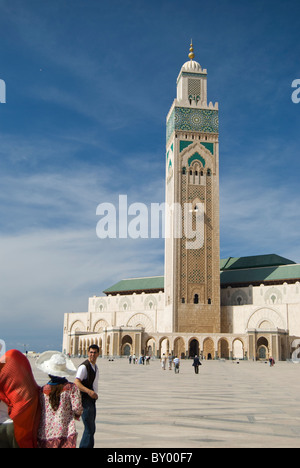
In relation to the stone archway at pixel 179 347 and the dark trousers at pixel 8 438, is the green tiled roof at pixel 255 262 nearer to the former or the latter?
the stone archway at pixel 179 347

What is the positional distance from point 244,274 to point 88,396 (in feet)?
164

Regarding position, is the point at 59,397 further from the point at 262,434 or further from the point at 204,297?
the point at 204,297

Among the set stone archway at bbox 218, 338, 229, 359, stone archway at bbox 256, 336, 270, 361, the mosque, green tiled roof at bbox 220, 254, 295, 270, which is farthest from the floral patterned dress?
green tiled roof at bbox 220, 254, 295, 270

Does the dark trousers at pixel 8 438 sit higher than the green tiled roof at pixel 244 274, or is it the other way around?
the green tiled roof at pixel 244 274

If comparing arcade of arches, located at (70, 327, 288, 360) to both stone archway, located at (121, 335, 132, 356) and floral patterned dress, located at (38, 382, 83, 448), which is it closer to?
stone archway, located at (121, 335, 132, 356)

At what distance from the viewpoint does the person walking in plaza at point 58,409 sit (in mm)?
4230

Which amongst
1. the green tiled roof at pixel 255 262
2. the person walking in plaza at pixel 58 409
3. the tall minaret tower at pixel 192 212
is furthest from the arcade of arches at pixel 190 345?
the person walking in plaza at pixel 58 409

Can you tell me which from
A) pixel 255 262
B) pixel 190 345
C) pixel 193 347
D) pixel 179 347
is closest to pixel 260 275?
pixel 255 262

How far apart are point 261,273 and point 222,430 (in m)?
47.2

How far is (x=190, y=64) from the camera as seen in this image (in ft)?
179

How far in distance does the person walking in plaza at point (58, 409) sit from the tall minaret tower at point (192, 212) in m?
43.6

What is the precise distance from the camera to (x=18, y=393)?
13.3ft

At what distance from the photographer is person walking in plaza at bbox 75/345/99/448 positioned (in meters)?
5.12
